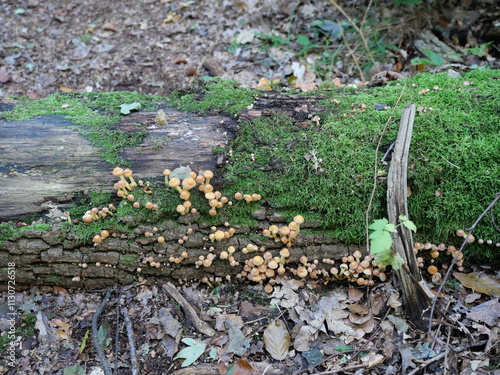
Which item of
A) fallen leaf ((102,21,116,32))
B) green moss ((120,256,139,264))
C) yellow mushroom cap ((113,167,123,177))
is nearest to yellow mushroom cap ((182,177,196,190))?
yellow mushroom cap ((113,167,123,177))

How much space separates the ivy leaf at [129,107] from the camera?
13.7 ft

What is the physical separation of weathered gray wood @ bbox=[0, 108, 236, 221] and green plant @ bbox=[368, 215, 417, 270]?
1.66 metres

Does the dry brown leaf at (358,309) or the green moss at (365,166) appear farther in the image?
the green moss at (365,166)

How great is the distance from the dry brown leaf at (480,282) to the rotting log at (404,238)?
0.53m

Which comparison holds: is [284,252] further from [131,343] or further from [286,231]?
[131,343]

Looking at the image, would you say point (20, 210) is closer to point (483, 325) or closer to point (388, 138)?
point (388, 138)

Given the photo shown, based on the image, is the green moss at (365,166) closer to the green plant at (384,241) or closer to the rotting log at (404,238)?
the rotting log at (404,238)

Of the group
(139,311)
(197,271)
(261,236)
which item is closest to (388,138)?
(261,236)

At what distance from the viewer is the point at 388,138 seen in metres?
3.72

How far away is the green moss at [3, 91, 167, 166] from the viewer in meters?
3.83

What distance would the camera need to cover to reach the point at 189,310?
11.4 feet

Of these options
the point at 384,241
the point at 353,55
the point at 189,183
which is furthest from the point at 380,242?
the point at 353,55

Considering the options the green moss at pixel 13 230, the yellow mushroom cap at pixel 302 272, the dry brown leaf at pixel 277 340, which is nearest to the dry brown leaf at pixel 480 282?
the yellow mushroom cap at pixel 302 272

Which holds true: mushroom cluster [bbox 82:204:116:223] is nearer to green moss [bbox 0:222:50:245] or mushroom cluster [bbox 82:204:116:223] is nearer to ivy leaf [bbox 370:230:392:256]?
green moss [bbox 0:222:50:245]
